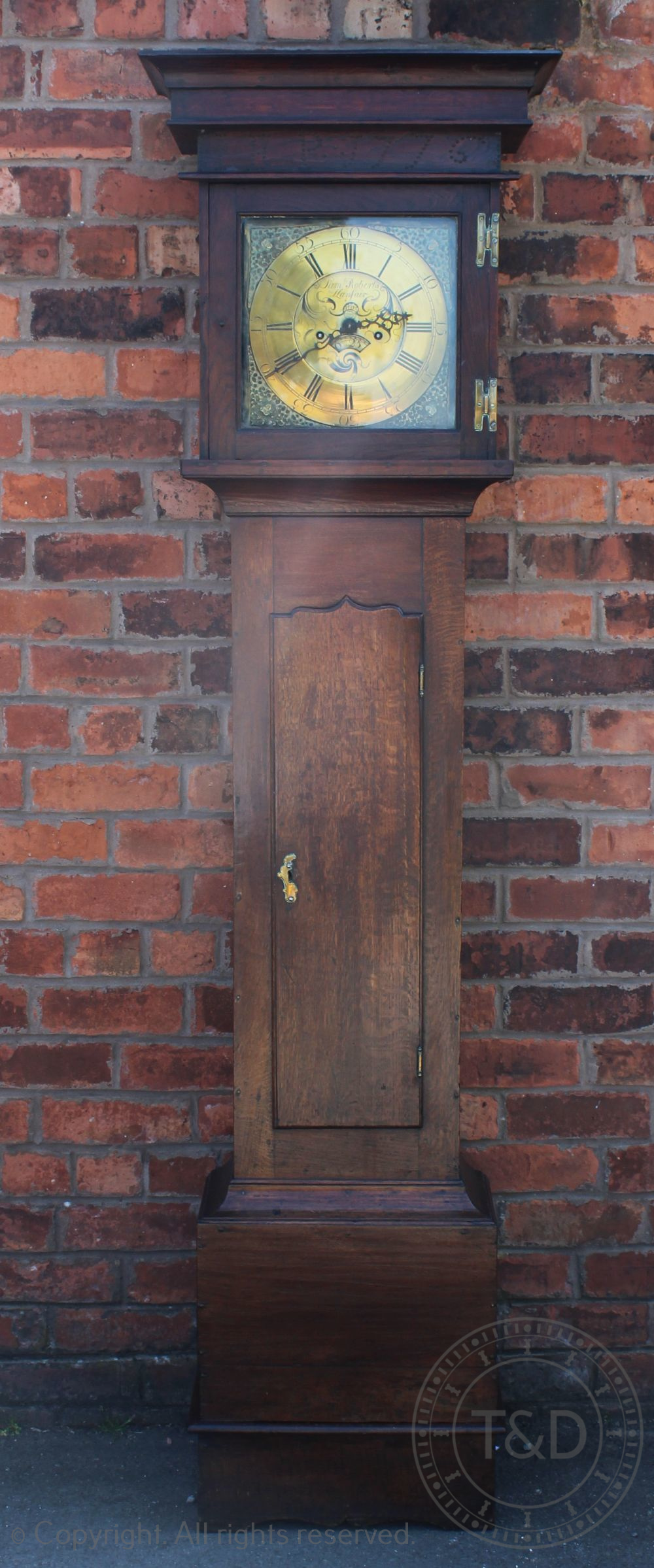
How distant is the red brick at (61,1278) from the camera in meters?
1.92

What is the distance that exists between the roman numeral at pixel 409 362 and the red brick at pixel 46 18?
832mm

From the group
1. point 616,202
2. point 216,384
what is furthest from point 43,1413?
point 616,202

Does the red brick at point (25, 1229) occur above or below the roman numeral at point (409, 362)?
below

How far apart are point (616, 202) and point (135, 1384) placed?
2.06m

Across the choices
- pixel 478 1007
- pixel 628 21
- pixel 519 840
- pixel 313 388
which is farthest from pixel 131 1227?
pixel 628 21

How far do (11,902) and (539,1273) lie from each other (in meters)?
1.07

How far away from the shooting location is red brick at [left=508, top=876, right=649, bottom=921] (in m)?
1.89

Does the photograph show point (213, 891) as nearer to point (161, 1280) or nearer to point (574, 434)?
point (161, 1280)

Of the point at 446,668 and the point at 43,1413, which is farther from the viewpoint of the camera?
the point at 43,1413

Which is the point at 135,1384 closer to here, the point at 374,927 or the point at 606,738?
the point at 374,927

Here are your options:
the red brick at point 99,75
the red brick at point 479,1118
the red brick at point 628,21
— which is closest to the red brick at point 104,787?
the red brick at point 479,1118

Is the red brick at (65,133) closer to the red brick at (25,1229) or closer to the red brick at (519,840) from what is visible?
the red brick at (519,840)

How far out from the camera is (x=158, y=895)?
6.19 ft

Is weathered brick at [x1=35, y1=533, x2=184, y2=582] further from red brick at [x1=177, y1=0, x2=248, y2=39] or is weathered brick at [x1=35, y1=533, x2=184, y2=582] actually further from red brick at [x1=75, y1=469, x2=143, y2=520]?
red brick at [x1=177, y1=0, x2=248, y2=39]
